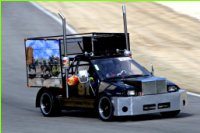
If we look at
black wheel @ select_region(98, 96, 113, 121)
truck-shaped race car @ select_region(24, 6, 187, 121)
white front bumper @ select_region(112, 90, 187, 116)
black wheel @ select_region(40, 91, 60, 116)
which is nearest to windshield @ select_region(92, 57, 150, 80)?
truck-shaped race car @ select_region(24, 6, 187, 121)

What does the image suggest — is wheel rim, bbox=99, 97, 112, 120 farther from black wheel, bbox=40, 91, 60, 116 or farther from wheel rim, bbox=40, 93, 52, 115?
wheel rim, bbox=40, 93, 52, 115

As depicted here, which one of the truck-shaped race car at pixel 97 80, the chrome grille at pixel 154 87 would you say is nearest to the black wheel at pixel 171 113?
the truck-shaped race car at pixel 97 80

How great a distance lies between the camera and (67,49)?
60.1ft

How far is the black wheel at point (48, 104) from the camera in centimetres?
1791

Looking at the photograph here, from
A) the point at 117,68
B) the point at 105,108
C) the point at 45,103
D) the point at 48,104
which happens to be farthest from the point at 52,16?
the point at 105,108

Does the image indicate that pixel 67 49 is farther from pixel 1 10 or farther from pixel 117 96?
pixel 1 10

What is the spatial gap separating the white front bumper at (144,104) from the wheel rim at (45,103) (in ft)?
9.75

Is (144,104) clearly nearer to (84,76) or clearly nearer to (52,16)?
(84,76)

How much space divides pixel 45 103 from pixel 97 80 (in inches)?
94.1

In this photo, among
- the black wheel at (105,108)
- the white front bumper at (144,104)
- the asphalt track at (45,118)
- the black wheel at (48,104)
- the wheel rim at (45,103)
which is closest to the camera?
the asphalt track at (45,118)

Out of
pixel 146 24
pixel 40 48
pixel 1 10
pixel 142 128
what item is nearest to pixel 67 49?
pixel 40 48

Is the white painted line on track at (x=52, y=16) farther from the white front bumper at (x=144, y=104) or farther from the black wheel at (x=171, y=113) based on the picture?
the white front bumper at (x=144, y=104)

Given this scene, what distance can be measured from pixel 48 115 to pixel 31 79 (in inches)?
45.2

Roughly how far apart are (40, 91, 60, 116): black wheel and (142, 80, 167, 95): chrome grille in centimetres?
305
